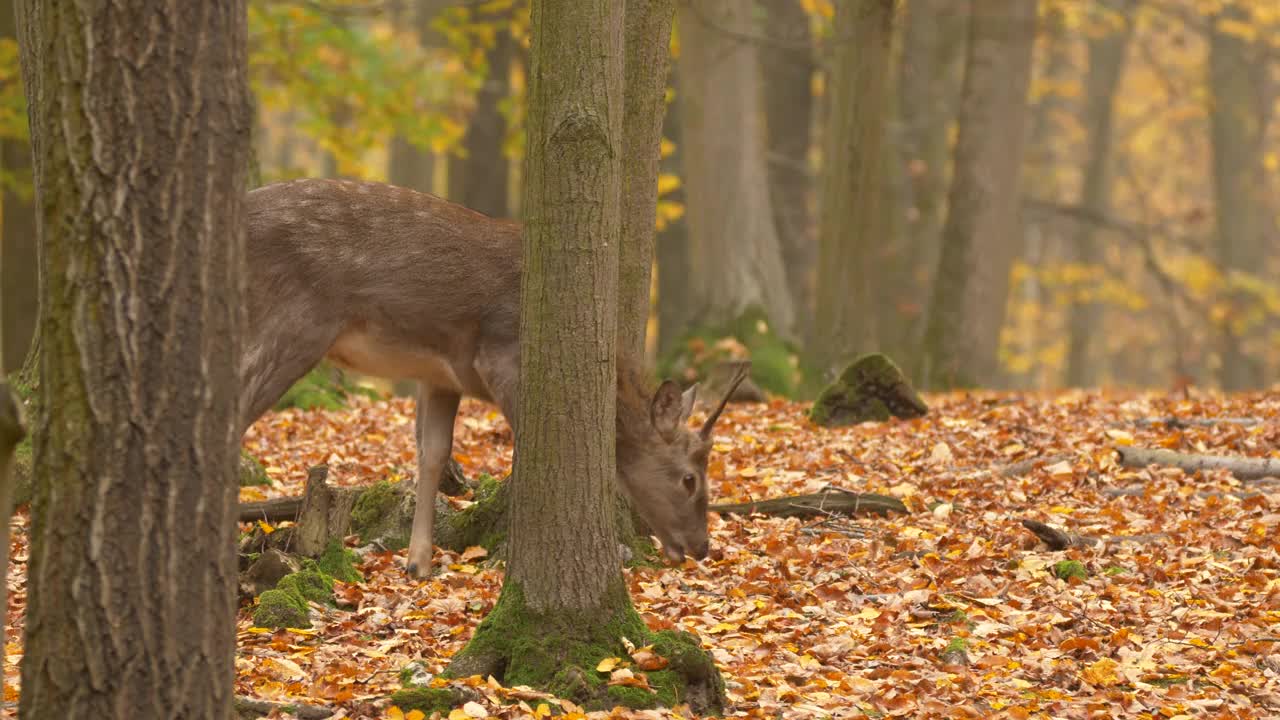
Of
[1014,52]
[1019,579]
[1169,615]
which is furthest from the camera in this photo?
[1014,52]

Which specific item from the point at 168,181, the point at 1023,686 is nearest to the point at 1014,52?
the point at 1023,686

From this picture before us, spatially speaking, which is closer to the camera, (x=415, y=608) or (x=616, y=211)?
(x=616, y=211)

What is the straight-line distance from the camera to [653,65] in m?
7.87

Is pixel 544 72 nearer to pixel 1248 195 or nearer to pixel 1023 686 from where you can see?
pixel 1023 686

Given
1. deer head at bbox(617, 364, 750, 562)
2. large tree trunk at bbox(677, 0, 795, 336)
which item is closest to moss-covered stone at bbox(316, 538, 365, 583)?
deer head at bbox(617, 364, 750, 562)

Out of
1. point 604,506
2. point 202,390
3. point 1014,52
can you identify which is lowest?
point 604,506

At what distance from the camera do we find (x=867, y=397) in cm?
1218

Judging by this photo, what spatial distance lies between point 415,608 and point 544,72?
2.88 m

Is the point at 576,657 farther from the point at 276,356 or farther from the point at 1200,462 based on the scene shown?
the point at 1200,462

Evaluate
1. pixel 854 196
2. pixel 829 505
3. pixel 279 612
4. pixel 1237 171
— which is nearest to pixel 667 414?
pixel 829 505

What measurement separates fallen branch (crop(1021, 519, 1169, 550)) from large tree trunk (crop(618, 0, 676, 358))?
261 centimetres

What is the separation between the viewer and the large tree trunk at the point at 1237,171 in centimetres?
2691

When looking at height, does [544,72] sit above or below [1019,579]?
above

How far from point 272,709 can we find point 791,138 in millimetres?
18503
